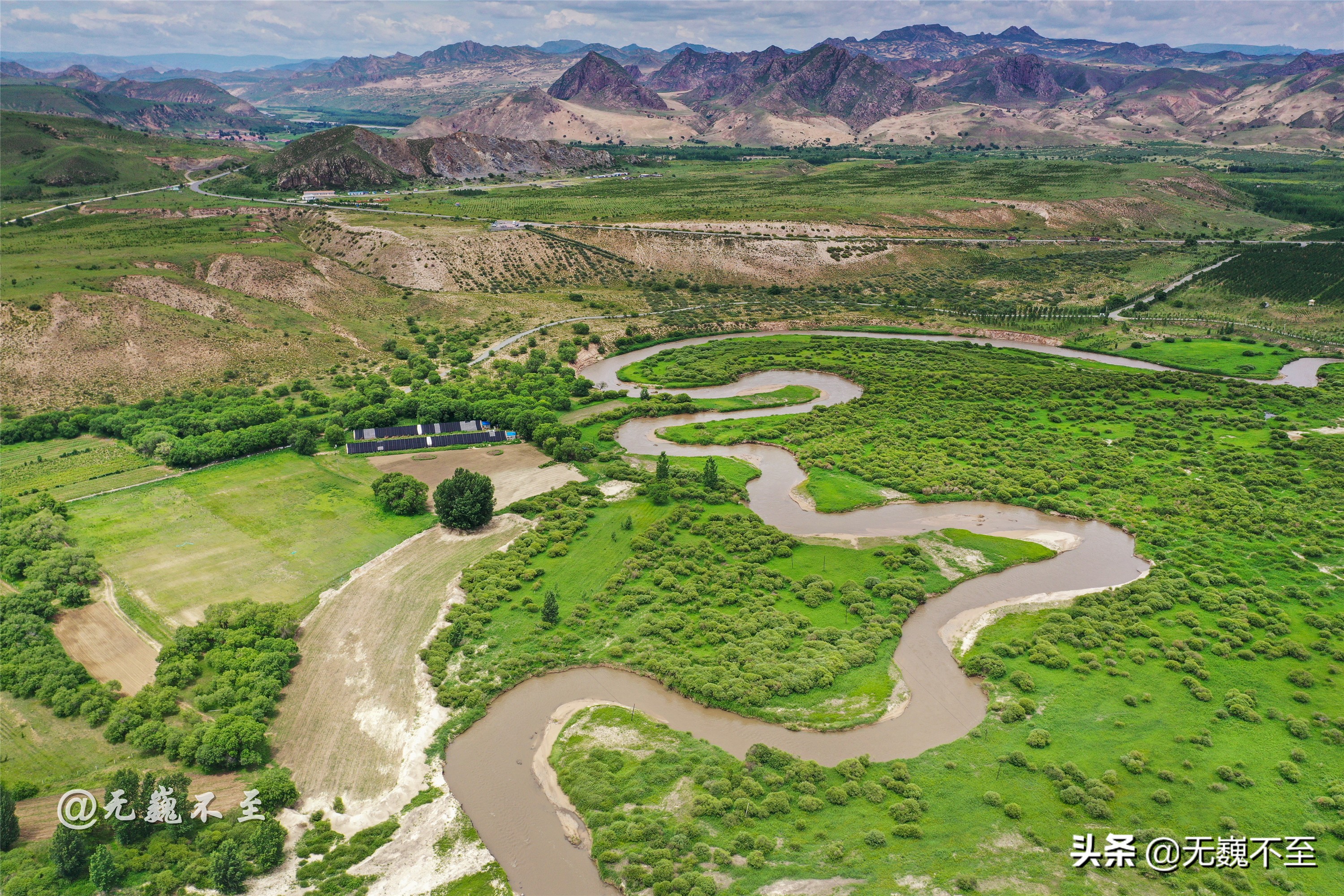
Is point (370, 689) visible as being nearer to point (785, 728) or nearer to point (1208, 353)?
point (785, 728)

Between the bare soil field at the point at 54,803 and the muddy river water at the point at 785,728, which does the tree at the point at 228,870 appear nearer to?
the bare soil field at the point at 54,803

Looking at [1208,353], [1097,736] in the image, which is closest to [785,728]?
[1097,736]

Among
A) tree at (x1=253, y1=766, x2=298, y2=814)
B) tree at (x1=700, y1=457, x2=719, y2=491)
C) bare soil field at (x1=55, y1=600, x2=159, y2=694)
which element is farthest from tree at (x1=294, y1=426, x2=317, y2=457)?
tree at (x1=253, y1=766, x2=298, y2=814)

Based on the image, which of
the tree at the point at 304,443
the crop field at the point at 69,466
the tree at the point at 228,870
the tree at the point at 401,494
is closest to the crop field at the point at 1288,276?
the tree at the point at 401,494

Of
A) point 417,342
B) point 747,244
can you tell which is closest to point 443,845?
point 417,342

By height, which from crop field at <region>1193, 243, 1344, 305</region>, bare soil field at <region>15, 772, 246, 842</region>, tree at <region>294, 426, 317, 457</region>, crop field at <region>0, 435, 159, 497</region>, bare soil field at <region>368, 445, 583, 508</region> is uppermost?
crop field at <region>1193, 243, 1344, 305</region>

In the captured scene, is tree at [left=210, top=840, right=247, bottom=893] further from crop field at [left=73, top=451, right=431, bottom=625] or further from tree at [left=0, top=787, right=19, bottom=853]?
crop field at [left=73, top=451, right=431, bottom=625]
